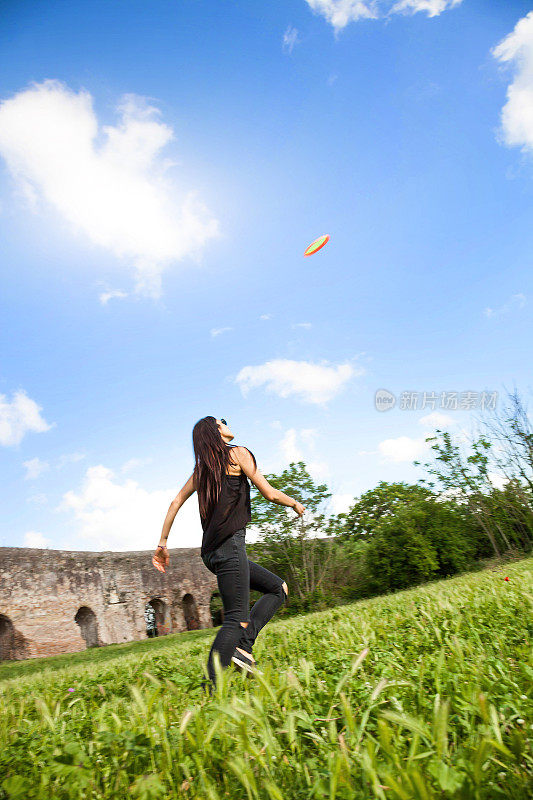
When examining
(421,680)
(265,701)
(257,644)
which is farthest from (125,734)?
(257,644)

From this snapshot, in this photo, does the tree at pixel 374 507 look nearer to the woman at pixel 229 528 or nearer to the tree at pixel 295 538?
the tree at pixel 295 538

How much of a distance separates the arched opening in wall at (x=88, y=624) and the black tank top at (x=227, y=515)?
22024 millimetres

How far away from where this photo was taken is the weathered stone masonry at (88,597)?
19.7 m

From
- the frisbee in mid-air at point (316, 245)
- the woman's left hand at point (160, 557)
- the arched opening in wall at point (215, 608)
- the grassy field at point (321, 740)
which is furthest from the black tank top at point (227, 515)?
the arched opening in wall at point (215, 608)

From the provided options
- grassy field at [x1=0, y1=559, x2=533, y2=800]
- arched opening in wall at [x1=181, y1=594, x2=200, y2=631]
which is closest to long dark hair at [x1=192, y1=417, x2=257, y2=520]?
grassy field at [x1=0, y1=559, x2=533, y2=800]

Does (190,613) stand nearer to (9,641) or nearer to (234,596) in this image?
(9,641)

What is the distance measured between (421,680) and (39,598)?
71.9ft

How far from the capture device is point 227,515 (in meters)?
3.22

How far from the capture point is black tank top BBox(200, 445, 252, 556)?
3174 millimetres

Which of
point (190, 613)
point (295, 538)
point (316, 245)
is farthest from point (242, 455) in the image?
point (190, 613)

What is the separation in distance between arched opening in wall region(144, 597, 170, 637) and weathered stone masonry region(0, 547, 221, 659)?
5 cm

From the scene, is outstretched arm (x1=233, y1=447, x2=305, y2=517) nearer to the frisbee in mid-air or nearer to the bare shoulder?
the bare shoulder

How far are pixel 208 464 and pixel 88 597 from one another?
853 inches

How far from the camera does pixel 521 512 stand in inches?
920
